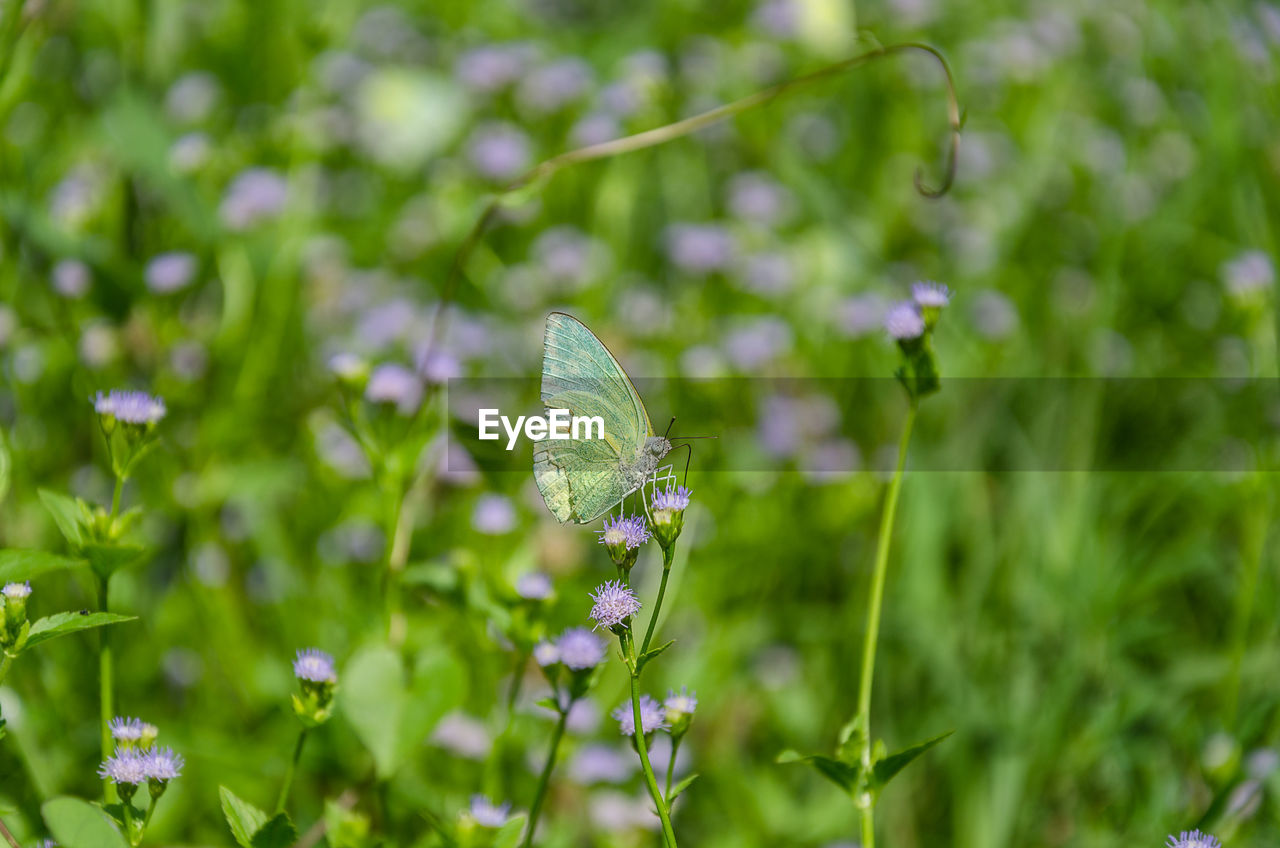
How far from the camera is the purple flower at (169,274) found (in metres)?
2.00

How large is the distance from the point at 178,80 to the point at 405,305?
1.06 meters

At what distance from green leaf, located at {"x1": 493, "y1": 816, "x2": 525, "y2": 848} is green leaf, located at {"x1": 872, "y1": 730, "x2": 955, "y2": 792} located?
0.32 m

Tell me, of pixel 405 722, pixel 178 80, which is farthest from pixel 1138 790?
pixel 178 80

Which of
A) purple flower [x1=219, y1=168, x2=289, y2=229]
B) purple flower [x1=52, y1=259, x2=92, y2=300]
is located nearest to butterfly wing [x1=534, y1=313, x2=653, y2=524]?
purple flower [x1=52, y1=259, x2=92, y2=300]

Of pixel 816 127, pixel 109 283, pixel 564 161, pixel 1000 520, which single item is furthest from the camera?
pixel 816 127

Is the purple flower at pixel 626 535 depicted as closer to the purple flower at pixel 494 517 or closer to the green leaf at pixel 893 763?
the green leaf at pixel 893 763

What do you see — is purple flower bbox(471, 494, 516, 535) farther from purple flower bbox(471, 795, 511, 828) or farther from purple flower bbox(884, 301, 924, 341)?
purple flower bbox(884, 301, 924, 341)

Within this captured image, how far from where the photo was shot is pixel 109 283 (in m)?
1.88

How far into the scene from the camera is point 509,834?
101 centimetres

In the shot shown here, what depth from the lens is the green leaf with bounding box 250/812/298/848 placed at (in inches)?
36.6

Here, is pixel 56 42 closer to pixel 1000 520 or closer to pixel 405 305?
pixel 405 305

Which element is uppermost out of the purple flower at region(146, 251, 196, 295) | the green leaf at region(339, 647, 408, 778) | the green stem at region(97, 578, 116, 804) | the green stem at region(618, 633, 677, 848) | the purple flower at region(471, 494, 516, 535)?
the green stem at region(618, 633, 677, 848)

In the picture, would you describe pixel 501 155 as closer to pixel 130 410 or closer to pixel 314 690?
pixel 130 410

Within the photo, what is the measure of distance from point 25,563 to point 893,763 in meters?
0.78
